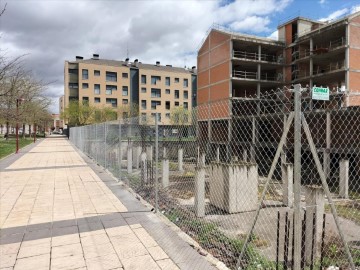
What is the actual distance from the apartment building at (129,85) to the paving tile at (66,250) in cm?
5331

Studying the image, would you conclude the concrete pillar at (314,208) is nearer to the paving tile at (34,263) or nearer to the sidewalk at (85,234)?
the sidewalk at (85,234)

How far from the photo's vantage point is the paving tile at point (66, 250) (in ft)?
13.8

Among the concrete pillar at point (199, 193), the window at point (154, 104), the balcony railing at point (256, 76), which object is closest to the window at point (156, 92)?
the window at point (154, 104)

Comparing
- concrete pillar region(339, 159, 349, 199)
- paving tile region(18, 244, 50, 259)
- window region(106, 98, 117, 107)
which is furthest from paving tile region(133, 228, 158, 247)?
window region(106, 98, 117, 107)

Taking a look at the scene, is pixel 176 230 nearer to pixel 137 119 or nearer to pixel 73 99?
pixel 137 119

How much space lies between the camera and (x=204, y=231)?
5.34m

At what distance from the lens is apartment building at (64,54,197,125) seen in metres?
60.6

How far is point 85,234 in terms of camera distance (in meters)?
4.99

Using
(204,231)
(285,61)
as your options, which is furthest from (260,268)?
(285,61)

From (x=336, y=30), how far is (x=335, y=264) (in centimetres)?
3533

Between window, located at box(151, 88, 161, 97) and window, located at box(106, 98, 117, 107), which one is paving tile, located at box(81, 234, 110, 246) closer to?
window, located at box(106, 98, 117, 107)

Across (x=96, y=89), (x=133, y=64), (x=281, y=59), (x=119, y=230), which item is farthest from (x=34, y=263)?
(x=133, y=64)

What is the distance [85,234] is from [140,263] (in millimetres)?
1507

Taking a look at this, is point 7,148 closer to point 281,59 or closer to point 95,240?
point 95,240
